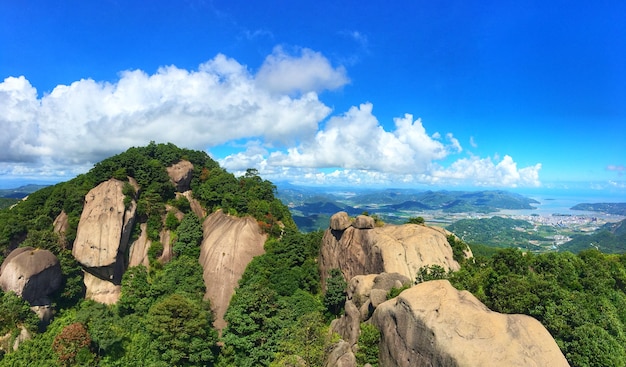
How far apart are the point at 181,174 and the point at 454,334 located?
4319 centimetres

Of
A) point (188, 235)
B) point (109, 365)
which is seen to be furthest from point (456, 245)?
point (109, 365)

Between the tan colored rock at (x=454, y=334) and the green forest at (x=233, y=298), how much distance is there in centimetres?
203

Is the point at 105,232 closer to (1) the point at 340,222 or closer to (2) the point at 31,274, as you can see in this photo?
(2) the point at 31,274

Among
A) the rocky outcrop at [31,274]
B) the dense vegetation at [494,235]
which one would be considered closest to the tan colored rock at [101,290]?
the rocky outcrop at [31,274]

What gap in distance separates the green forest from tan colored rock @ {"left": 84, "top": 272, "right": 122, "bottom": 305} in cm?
A: 86

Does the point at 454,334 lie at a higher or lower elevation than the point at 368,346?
higher

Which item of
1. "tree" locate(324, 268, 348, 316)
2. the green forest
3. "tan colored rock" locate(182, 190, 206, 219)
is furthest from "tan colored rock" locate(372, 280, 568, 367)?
"tan colored rock" locate(182, 190, 206, 219)

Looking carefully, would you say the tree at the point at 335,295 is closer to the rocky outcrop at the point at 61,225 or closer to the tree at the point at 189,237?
the tree at the point at 189,237

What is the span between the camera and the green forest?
20016 millimetres

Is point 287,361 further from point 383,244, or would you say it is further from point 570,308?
point 570,308

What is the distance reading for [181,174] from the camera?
48938 millimetres

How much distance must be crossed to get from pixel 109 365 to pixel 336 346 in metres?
20.9

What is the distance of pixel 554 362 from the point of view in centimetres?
1466

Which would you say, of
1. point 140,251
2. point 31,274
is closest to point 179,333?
point 31,274
